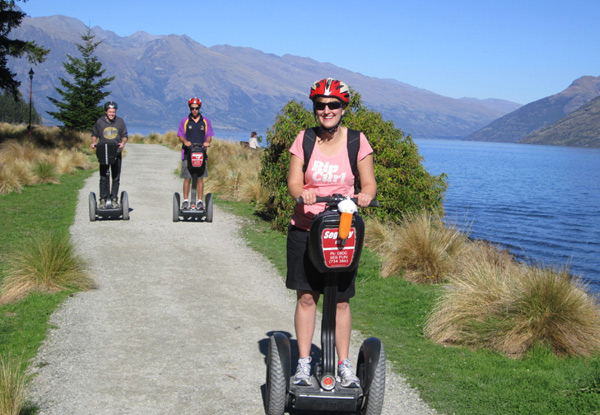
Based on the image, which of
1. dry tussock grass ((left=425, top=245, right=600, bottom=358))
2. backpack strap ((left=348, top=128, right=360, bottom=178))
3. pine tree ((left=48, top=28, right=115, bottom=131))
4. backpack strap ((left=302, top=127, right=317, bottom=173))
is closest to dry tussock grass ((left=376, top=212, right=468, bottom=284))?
dry tussock grass ((left=425, top=245, right=600, bottom=358))

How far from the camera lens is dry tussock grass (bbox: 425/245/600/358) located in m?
5.52

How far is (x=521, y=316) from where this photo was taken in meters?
5.68

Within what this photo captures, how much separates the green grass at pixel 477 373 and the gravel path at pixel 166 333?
0.86ft

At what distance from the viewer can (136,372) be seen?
15.4 feet

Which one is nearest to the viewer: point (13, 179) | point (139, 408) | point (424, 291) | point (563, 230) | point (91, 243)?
point (139, 408)

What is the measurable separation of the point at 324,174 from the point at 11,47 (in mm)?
26843

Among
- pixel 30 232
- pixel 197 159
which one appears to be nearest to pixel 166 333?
pixel 30 232

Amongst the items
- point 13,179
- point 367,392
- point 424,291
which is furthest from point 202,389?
point 13,179

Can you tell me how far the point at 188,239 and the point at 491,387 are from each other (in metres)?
6.57

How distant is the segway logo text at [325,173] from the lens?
12.9 feet

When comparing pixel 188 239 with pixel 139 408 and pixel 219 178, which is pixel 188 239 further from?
pixel 219 178

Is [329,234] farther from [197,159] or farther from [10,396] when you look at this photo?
[197,159]

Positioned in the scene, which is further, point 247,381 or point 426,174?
point 426,174

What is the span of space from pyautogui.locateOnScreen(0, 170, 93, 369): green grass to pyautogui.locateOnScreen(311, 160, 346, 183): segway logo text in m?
2.71
